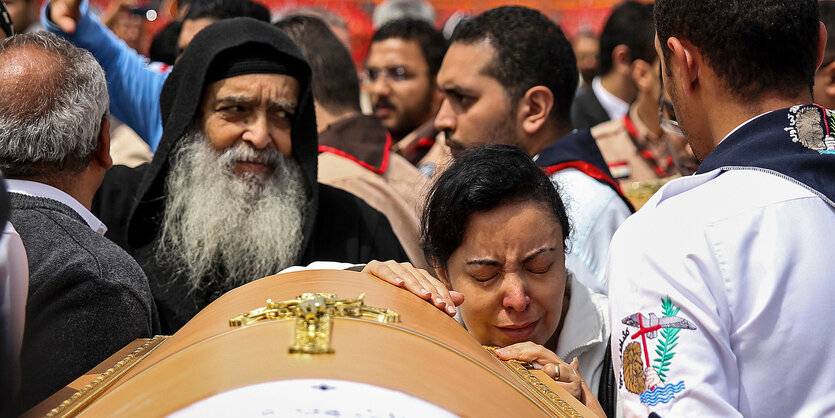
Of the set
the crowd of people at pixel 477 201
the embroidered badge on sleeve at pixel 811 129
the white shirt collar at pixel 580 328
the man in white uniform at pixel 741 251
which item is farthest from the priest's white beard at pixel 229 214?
the embroidered badge on sleeve at pixel 811 129

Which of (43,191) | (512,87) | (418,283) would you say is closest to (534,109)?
(512,87)

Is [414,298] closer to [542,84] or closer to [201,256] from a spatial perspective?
[201,256]

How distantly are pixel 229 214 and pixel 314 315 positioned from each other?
83.9 inches

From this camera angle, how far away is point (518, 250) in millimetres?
2520

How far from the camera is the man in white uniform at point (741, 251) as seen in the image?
1.69m

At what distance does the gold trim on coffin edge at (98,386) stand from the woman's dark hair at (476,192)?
949mm

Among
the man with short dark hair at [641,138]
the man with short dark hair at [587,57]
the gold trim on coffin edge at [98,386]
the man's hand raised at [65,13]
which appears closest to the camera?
the gold trim on coffin edge at [98,386]

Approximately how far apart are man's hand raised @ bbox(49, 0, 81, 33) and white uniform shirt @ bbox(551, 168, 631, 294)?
242 cm

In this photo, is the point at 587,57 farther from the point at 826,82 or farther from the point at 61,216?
the point at 61,216

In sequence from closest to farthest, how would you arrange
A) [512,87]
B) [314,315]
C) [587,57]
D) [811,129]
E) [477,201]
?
1. [314,315]
2. [811,129]
3. [477,201]
4. [512,87]
5. [587,57]

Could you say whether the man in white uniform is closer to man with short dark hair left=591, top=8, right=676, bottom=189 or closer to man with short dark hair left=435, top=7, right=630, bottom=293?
man with short dark hair left=435, top=7, right=630, bottom=293

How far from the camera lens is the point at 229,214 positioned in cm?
363

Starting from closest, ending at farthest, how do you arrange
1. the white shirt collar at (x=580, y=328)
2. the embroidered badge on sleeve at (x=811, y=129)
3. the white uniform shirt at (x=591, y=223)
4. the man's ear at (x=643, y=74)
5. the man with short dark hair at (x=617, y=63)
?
the embroidered badge on sleeve at (x=811, y=129)
the white shirt collar at (x=580, y=328)
the white uniform shirt at (x=591, y=223)
the man's ear at (x=643, y=74)
the man with short dark hair at (x=617, y=63)

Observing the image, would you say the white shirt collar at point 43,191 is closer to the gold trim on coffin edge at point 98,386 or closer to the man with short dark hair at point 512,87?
the gold trim on coffin edge at point 98,386
